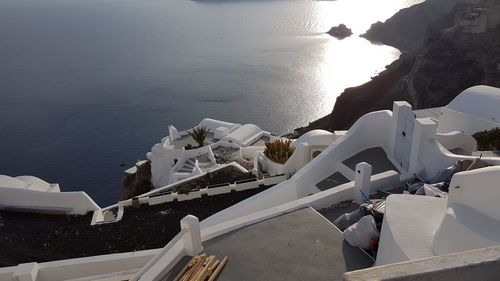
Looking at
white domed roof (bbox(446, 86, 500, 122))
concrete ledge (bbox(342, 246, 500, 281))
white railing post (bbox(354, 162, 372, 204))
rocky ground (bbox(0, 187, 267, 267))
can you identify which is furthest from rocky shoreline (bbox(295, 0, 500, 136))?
concrete ledge (bbox(342, 246, 500, 281))

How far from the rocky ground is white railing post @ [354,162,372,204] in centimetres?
674

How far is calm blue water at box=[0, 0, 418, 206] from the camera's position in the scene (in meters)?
54.7

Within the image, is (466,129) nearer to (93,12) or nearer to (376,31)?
(376,31)

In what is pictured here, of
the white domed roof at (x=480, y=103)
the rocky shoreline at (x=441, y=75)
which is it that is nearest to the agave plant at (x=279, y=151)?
the white domed roof at (x=480, y=103)

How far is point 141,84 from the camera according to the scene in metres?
81.1

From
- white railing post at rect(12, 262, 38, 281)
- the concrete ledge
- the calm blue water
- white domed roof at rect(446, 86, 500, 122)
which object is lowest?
the calm blue water

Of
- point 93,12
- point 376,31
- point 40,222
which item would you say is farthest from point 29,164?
point 93,12

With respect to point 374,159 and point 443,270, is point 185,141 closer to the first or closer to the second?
point 374,159

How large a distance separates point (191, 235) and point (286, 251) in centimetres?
205

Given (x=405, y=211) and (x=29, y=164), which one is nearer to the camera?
(x=405, y=211)

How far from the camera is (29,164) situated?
51.3 metres

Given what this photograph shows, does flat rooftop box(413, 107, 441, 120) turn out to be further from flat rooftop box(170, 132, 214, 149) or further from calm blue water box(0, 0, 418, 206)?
calm blue water box(0, 0, 418, 206)

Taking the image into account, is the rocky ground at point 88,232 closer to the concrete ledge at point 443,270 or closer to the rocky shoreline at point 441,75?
the concrete ledge at point 443,270

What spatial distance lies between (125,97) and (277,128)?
28107 millimetres
